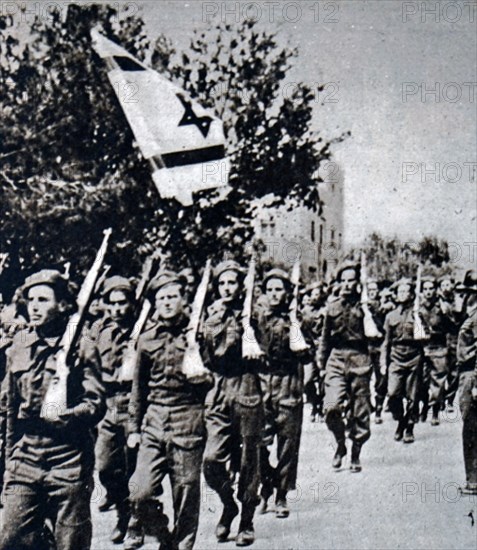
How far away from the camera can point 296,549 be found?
349cm

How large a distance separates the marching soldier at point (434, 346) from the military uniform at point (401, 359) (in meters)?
0.05

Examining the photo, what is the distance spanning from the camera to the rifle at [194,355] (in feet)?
10.9

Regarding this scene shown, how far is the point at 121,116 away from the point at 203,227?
2.20 feet

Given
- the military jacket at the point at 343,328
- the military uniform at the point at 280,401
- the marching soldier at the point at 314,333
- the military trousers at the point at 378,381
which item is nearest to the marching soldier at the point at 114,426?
the military uniform at the point at 280,401

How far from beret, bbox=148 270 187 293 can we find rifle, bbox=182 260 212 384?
0.11 meters

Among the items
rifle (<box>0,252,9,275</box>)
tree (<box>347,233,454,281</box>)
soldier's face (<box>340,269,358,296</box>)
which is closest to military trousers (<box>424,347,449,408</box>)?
tree (<box>347,233,454,281</box>)

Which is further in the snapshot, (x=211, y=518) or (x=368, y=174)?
(x=368, y=174)

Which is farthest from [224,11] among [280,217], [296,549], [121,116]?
[296,549]

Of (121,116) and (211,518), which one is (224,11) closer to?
(121,116)

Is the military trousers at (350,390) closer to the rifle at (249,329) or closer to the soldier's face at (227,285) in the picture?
the rifle at (249,329)

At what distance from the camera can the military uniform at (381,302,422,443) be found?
394 centimetres

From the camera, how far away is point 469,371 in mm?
3889

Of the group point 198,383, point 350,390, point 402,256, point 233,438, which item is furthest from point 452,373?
point 198,383

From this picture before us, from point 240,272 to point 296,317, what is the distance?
1.21ft
